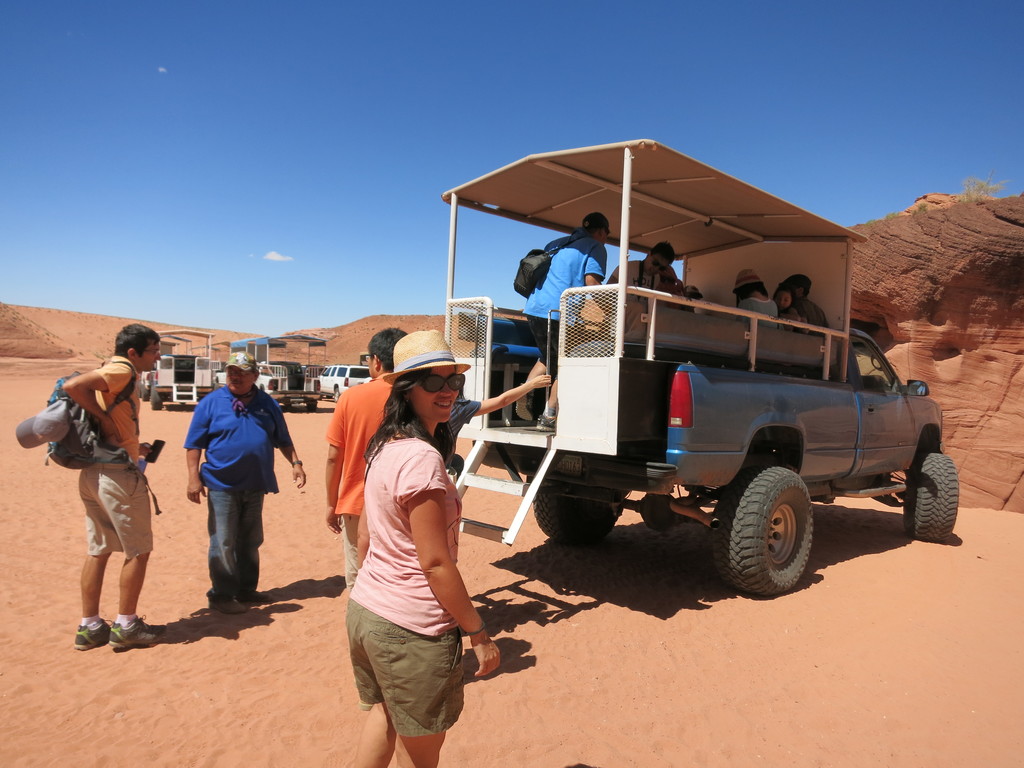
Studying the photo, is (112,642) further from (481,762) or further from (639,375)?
(639,375)

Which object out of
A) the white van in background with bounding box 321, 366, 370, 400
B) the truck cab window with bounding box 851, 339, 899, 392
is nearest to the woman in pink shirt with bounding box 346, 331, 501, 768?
the truck cab window with bounding box 851, 339, 899, 392

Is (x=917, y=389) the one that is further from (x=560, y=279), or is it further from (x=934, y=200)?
(x=934, y=200)

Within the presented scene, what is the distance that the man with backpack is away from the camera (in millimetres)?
3771

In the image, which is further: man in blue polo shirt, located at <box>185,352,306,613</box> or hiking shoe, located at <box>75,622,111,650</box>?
man in blue polo shirt, located at <box>185,352,306,613</box>

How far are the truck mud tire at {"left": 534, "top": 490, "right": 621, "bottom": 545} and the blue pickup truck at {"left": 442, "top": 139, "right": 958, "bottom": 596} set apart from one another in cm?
1

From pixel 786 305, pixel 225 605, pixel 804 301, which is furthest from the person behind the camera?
pixel 804 301

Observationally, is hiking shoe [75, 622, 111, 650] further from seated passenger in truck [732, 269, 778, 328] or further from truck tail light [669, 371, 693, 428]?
seated passenger in truck [732, 269, 778, 328]

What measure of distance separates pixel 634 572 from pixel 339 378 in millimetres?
25184

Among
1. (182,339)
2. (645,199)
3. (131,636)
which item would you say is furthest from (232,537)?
(182,339)

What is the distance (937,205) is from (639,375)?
704 inches

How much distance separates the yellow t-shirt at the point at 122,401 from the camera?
374 cm

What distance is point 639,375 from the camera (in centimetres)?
430

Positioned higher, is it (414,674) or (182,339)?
(182,339)

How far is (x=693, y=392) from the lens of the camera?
4285 mm
